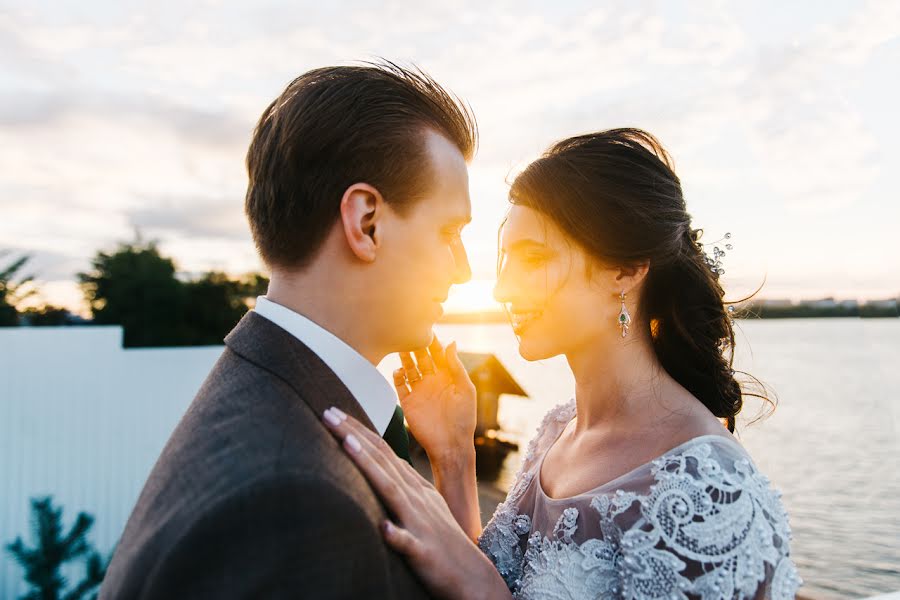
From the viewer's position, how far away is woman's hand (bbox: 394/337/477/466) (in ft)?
7.73

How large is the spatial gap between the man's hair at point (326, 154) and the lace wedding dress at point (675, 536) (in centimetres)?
99

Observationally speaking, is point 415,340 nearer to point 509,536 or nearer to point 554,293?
point 554,293

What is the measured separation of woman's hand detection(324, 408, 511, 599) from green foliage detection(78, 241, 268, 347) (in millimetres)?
19713

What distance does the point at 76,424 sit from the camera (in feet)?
34.3

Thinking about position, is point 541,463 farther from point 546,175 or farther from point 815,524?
point 815,524

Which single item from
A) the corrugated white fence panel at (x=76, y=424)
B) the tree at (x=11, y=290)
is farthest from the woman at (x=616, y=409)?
the tree at (x=11, y=290)

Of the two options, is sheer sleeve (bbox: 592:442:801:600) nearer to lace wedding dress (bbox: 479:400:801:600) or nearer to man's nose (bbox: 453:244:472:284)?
lace wedding dress (bbox: 479:400:801:600)

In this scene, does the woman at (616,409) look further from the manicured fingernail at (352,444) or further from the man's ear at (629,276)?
the manicured fingernail at (352,444)

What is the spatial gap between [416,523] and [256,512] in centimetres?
Answer: 40

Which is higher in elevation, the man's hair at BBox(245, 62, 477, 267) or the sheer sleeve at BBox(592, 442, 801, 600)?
the man's hair at BBox(245, 62, 477, 267)

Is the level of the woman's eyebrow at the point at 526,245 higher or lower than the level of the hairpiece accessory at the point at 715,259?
higher

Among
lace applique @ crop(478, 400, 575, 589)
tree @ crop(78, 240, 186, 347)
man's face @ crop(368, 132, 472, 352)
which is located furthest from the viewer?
tree @ crop(78, 240, 186, 347)

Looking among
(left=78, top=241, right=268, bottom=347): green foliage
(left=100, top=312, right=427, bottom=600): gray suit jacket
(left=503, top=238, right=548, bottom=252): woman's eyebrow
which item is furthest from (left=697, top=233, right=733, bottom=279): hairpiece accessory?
(left=78, top=241, right=268, bottom=347): green foliage

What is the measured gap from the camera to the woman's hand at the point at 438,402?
2355mm
